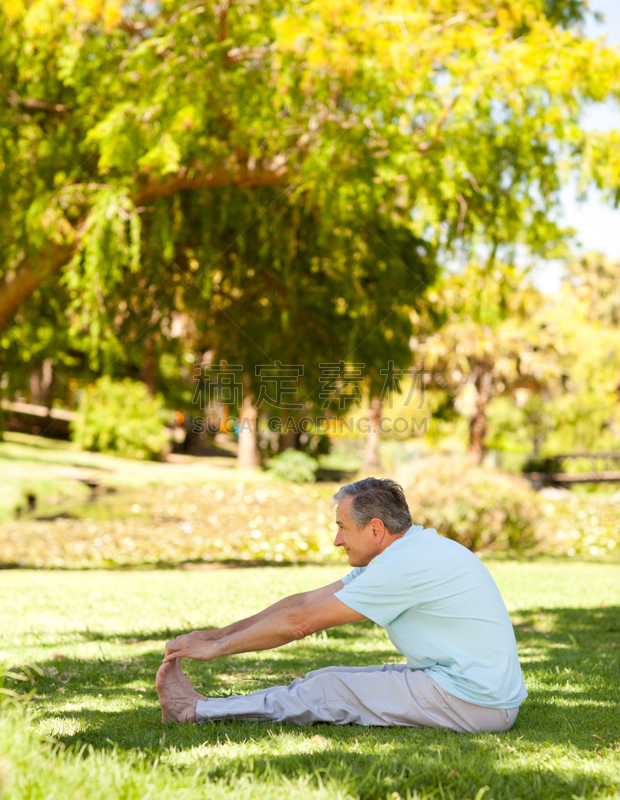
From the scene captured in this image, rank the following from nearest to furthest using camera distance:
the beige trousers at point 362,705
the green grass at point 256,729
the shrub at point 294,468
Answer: the green grass at point 256,729 → the beige trousers at point 362,705 → the shrub at point 294,468

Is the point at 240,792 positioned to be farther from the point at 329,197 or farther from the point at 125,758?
the point at 329,197

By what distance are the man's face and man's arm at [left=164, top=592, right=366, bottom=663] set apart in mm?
270

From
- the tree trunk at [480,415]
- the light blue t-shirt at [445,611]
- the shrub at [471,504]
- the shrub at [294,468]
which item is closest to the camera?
the light blue t-shirt at [445,611]

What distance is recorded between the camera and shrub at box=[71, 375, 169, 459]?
87.6ft

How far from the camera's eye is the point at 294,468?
21.3m

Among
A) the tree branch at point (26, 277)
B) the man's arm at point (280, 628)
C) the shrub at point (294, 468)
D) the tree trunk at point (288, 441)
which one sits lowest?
the shrub at point (294, 468)

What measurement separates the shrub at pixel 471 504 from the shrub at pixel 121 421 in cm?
1606

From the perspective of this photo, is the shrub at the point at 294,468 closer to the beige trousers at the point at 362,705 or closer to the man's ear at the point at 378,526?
the beige trousers at the point at 362,705

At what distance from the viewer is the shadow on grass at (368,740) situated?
8.13 feet

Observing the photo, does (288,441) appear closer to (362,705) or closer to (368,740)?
(362,705)

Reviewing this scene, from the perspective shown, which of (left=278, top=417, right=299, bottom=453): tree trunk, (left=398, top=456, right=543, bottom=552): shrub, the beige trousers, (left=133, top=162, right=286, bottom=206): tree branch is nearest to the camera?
the beige trousers

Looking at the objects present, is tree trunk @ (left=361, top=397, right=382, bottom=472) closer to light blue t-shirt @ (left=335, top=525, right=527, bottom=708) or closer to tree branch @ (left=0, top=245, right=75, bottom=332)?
tree branch @ (left=0, top=245, right=75, bottom=332)

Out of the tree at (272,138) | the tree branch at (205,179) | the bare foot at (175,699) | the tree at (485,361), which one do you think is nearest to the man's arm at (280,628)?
the bare foot at (175,699)

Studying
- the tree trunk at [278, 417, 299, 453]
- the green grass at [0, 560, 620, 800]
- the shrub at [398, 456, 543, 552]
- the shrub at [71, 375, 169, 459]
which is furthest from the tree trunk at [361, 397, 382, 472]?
Answer: the green grass at [0, 560, 620, 800]
